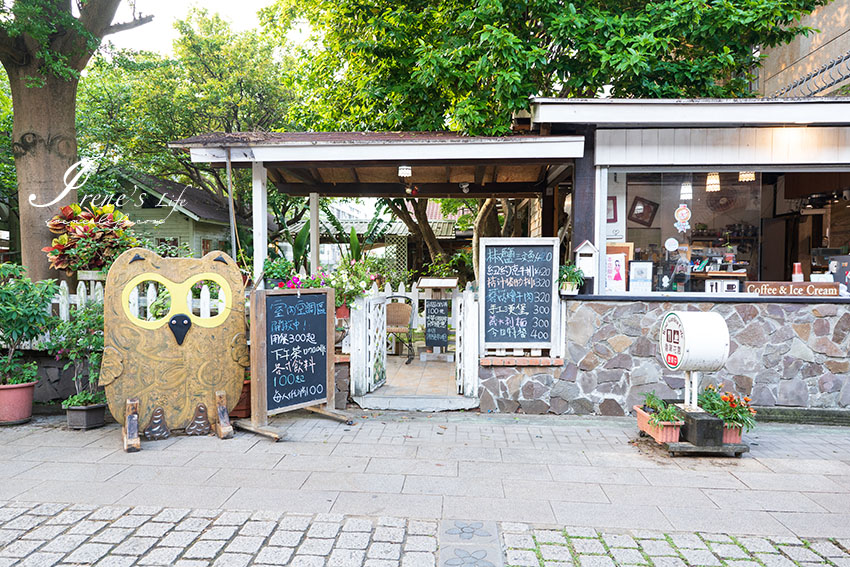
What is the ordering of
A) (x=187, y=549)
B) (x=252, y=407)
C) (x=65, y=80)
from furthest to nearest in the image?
(x=65, y=80) < (x=252, y=407) < (x=187, y=549)

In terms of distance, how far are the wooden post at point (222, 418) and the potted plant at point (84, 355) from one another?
1.34m

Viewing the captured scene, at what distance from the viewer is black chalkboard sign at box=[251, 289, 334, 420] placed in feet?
17.7

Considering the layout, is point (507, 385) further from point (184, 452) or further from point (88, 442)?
point (88, 442)

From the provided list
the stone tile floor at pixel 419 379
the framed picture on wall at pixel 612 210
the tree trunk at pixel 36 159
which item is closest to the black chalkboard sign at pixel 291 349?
the stone tile floor at pixel 419 379

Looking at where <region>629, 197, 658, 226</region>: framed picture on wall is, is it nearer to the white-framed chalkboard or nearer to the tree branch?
the white-framed chalkboard

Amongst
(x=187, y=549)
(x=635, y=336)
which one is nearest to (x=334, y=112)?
(x=635, y=336)

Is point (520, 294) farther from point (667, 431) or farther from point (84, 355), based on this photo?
point (84, 355)

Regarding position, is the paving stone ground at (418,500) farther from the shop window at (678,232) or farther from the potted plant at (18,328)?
the shop window at (678,232)

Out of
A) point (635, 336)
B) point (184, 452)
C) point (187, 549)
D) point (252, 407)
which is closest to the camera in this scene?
point (187, 549)

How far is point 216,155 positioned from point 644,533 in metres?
5.95

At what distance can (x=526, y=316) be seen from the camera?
6387mm

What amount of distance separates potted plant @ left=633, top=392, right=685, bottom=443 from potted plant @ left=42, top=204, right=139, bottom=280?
6.20 m

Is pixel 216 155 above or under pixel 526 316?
above

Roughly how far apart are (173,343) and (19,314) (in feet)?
5.84
